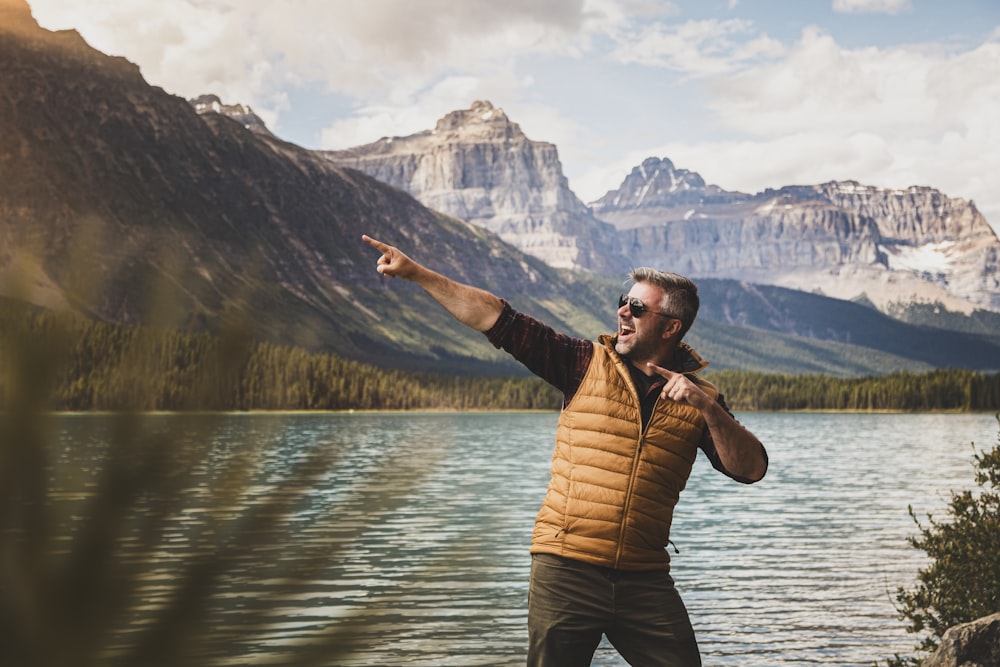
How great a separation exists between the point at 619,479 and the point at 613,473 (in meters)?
0.05

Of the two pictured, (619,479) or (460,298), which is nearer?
(460,298)

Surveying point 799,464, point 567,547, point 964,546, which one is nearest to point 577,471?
point 567,547

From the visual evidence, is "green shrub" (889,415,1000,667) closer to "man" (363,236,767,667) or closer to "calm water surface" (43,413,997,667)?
"calm water surface" (43,413,997,667)

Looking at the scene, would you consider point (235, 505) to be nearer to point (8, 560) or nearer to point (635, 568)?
point (8, 560)

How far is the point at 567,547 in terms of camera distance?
22.2 ft

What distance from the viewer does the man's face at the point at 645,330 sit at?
6895 millimetres

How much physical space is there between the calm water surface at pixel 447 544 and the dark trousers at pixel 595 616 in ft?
1.38

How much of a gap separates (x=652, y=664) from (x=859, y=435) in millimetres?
162379

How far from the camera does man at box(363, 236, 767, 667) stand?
674cm

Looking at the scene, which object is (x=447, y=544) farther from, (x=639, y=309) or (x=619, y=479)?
(x=639, y=309)

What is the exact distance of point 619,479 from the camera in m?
6.74

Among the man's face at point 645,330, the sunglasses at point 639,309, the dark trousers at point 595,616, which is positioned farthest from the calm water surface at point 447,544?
the sunglasses at point 639,309

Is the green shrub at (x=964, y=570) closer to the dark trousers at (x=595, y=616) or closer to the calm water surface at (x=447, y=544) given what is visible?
the calm water surface at (x=447, y=544)

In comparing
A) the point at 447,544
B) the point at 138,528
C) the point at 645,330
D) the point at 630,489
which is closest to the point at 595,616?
the point at 630,489
